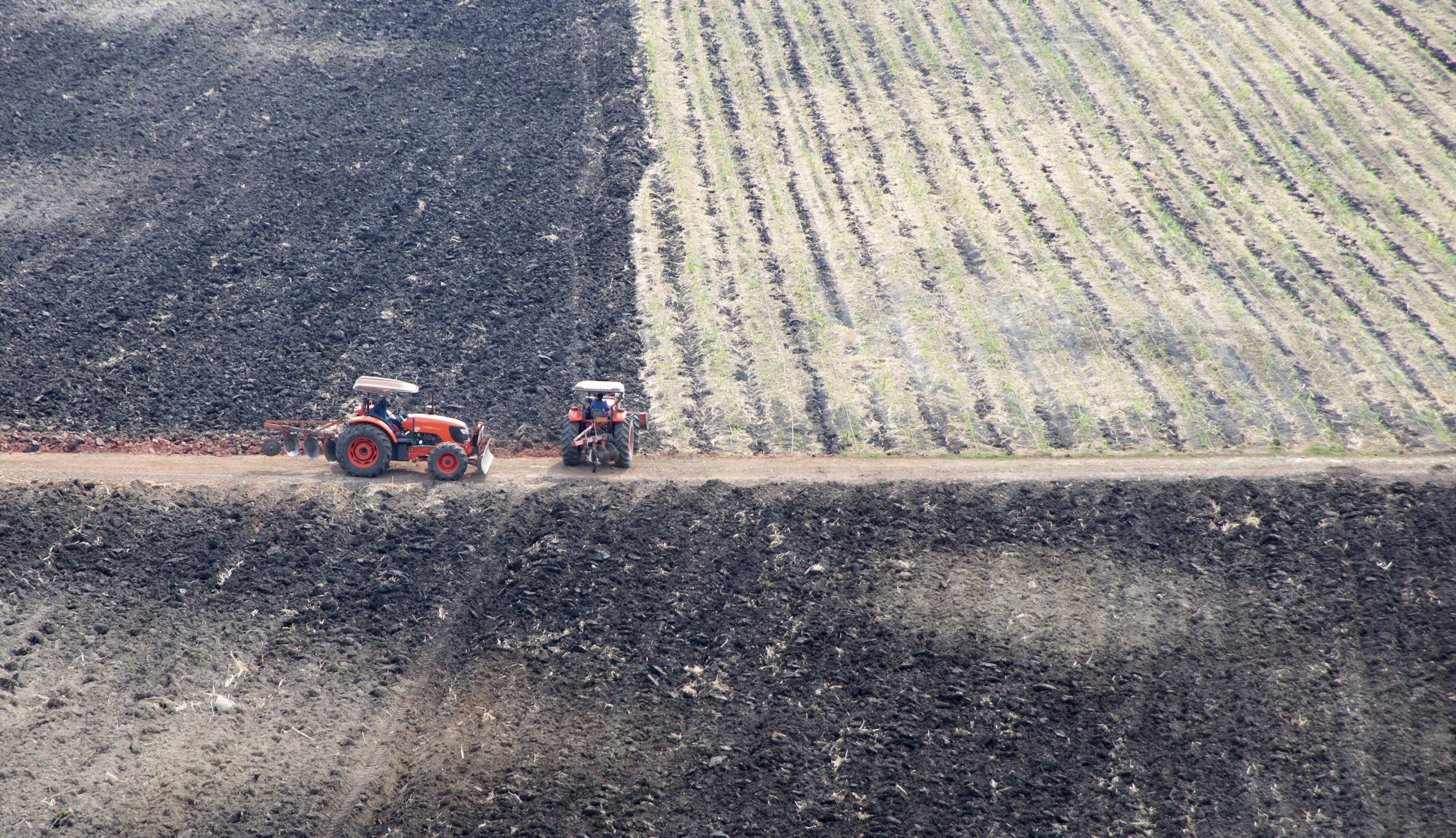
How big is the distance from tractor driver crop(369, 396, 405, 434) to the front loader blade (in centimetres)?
115

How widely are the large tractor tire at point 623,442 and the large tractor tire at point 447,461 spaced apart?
2.16m

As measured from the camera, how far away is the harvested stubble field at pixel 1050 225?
17.0m

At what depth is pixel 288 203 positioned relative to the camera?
20062mm

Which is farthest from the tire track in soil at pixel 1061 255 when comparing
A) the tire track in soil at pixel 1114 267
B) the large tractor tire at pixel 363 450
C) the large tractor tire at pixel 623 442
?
the large tractor tire at pixel 363 450

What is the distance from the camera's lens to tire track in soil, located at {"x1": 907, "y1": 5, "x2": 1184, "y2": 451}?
55.2 ft

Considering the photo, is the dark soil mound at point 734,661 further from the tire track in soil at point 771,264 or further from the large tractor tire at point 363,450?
the tire track in soil at point 771,264

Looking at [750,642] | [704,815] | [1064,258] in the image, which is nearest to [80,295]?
[750,642]

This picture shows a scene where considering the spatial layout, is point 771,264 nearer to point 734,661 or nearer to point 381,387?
point 381,387

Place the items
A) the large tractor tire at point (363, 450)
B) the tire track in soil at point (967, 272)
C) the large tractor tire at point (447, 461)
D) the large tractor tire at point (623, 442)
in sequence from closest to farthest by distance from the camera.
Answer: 1. the large tractor tire at point (363, 450)
2. the large tractor tire at point (447, 461)
3. the large tractor tire at point (623, 442)
4. the tire track in soil at point (967, 272)

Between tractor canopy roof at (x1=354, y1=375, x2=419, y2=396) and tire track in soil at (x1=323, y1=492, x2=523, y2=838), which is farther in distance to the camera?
tractor canopy roof at (x1=354, y1=375, x2=419, y2=396)

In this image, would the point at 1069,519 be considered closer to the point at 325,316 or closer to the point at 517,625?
the point at 517,625

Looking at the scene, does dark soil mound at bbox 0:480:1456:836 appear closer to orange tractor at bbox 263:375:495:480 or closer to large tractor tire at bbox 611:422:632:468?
orange tractor at bbox 263:375:495:480

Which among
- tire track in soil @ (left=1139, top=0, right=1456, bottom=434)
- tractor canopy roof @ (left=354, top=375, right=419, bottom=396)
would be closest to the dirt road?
tractor canopy roof @ (left=354, top=375, right=419, bottom=396)

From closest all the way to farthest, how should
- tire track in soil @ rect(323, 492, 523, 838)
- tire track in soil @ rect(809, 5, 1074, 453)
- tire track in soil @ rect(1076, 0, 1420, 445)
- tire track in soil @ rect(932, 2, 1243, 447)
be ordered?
tire track in soil @ rect(323, 492, 523, 838) → tire track in soil @ rect(809, 5, 1074, 453) → tire track in soil @ rect(932, 2, 1243, 447) → tire track in soil @ rect(1076, 0, 1420, 445)
